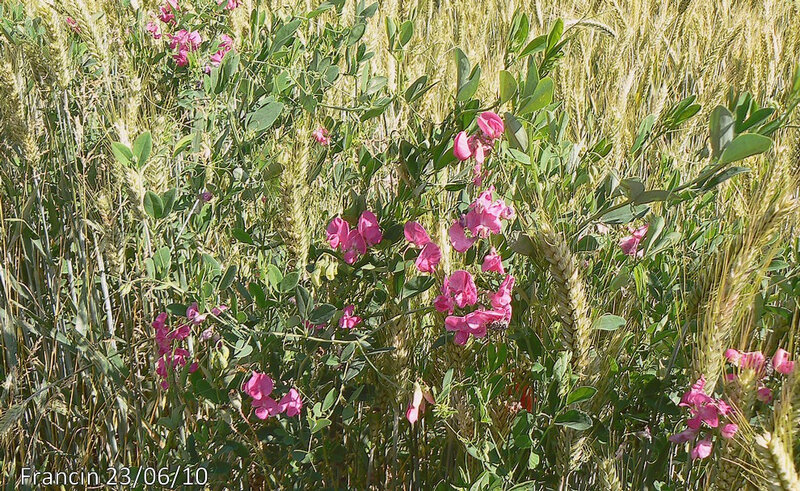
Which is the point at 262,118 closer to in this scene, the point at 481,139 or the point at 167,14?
the point at 481,139

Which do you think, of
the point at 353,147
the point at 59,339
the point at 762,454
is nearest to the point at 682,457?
the point at 762,454

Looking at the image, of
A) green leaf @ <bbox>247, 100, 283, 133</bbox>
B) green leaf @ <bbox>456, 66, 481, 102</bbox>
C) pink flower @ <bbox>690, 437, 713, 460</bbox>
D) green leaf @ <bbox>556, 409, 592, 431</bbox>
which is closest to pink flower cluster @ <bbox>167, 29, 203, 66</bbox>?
green leaf @ <bbox>247, 100, 283, 133</bbox>

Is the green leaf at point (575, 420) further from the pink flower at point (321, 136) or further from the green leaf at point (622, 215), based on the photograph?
the pink flower at point (321, 136)

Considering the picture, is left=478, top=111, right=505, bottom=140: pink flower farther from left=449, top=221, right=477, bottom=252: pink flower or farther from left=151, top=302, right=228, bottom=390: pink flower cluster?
left=151, top=302, right=228, bottom=390: pink flower cluster

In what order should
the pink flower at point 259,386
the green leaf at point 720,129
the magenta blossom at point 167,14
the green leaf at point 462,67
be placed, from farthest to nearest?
1. the magenta blossom at point 167,14
2. the pink flower at point 259,386
3. the green leaf at point 462,67
4. the green leaf at point 720,129

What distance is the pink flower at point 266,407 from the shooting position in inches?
36.8

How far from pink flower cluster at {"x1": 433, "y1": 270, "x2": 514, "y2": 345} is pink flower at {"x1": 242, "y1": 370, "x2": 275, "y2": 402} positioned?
0.25 meters

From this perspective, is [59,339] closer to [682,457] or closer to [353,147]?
[353,147]

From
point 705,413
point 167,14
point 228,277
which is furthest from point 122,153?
point 167,14

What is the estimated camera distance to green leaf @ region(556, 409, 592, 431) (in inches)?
31.8

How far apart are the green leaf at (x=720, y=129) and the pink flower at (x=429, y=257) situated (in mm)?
324

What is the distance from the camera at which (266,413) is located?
93cm

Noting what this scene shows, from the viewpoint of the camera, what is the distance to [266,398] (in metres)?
0.94

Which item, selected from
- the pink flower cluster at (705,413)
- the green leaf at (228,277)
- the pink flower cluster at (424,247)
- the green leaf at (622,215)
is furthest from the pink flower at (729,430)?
the green leaf at (228,277)
